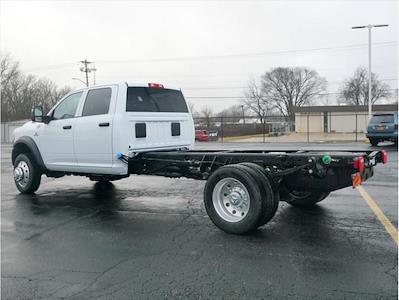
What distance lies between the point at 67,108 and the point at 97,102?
979 mm

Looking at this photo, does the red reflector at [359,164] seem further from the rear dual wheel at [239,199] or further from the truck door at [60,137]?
the truck door at [60,137]

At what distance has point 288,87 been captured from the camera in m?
90.1

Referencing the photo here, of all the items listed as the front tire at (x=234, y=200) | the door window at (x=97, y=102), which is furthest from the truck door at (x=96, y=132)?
the front tire at (x=234, y=200)

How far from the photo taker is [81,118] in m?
8.05

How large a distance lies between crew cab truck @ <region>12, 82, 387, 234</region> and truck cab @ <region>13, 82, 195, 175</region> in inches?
0.7

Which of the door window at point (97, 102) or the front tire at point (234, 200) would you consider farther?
the door window at point (97, 102)

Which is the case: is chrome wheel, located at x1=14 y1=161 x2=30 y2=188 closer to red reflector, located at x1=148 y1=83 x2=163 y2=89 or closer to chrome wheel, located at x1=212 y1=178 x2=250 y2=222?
red reflector, located at x1=148 y1=83 x2=163 y2=89

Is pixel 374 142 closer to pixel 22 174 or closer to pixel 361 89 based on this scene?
pixel 22 174

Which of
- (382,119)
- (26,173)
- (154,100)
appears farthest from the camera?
(382,119)

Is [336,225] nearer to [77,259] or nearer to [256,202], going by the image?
[256,202]

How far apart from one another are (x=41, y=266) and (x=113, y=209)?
115 inches

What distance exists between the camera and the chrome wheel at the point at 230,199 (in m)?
5.88

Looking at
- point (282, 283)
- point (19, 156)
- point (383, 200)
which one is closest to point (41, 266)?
point (282, 283)

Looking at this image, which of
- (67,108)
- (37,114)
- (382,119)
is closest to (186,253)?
(67,108)
